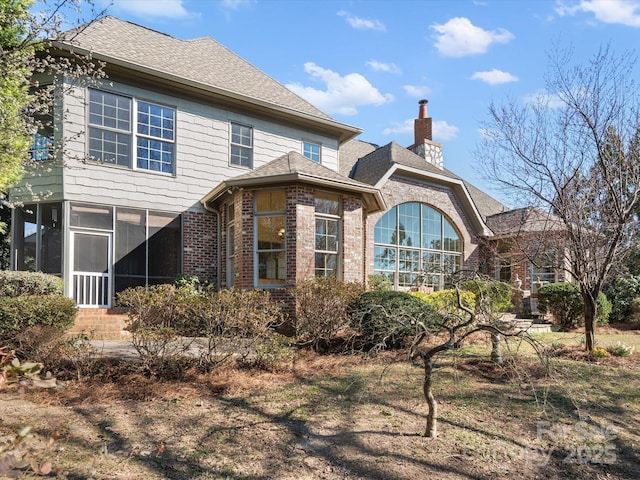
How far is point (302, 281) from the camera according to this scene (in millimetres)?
8883

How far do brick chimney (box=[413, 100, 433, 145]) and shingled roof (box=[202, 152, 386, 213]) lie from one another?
9159 millimetres

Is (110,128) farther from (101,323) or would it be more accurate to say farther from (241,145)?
(101,323)

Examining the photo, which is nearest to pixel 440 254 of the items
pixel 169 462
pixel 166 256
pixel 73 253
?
pixel 166 256

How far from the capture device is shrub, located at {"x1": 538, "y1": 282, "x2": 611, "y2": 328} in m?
13.8

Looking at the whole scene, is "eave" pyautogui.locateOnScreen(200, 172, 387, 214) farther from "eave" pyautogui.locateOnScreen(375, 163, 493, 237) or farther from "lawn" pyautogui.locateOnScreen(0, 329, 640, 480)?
"lawn" pyautogui.locateOnScreen(0, 329, 640, 480)

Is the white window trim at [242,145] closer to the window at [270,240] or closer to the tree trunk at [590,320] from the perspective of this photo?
the window at [270,240]

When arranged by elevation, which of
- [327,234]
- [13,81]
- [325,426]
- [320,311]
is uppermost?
[13,81]

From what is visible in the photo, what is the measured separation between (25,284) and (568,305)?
15272mm

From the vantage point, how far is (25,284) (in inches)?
341

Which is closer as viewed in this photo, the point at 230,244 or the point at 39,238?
the point at 39,238

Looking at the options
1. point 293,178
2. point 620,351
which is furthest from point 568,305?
point 293,178

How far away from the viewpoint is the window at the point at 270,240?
10.3 metres

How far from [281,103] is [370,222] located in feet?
16.2

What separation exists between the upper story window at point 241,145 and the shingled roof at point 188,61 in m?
0.94
